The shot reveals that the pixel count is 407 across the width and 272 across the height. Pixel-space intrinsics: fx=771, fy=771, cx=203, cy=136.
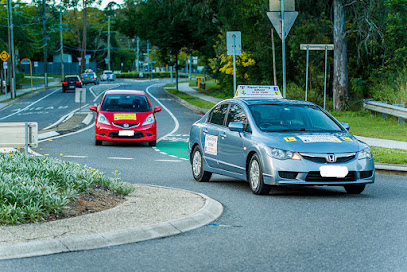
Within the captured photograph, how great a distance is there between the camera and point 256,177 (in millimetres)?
11398

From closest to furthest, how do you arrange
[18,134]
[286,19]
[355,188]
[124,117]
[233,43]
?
[355,188] < [18,134] < [286,19] < [124,117] < [233,43]

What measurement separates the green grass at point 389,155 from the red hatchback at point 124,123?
654 centimetres

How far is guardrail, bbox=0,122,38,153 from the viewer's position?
11.7 metres

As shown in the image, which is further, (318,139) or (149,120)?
(149,120)

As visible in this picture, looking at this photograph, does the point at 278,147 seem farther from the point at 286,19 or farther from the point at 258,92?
the point at 286,19

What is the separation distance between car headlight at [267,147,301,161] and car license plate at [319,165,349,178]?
38 centimetres

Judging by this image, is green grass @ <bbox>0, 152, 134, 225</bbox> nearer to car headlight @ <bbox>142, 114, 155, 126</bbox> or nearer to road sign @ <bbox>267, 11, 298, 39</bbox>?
road sign @ <bbox>267, 11, 298, 39</bbox>

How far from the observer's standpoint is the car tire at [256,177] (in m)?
11.2

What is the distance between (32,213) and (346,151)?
4.79 meters

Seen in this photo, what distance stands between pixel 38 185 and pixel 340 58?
26.6 m

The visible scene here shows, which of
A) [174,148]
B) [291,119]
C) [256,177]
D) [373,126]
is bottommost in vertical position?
[174,148]

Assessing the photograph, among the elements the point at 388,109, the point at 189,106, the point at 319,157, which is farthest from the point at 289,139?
the point at 189,106

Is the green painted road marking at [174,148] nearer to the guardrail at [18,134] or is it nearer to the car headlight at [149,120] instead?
the car headlight at [149,120]

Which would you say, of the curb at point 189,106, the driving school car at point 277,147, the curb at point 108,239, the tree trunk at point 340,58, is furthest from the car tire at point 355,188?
the curb at point 189,106
